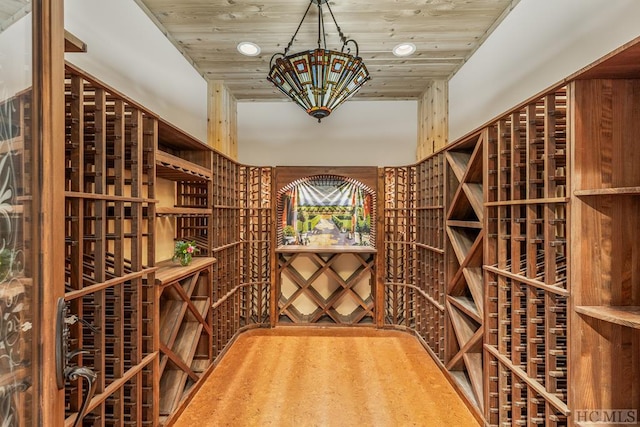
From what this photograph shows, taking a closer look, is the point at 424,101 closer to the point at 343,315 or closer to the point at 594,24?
the point at 594,24

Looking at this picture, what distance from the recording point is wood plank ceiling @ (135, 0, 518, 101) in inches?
85.7

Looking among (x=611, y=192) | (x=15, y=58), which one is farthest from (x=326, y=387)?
(x=15, y=58)

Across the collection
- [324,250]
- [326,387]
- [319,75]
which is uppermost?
[319,75]

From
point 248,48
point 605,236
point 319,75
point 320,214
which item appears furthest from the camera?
point 320,214

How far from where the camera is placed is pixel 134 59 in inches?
81.3

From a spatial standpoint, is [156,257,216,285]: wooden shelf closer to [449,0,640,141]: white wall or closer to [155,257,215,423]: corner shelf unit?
[155,257,215,423]: corner shelf unit

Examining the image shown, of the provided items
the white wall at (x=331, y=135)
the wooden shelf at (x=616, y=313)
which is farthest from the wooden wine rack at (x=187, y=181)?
the wooden shelf at (x=616, y=313)

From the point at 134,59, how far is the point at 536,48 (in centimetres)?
253

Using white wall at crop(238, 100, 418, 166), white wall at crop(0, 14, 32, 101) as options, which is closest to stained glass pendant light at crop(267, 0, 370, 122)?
white wall at crop(0, 14, 32, 101)

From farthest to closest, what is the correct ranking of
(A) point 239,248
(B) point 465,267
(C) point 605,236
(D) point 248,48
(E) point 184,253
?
1. (A) point 239,248
2. (D) point 248,48
3. (B) point 465,267
4. (E) point 184,253
5. (C) point 605,236

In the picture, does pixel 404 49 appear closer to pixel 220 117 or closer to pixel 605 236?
Answer: pixel 220 117

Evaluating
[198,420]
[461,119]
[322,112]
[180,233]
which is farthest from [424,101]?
[198,420]

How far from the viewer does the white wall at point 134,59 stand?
165 cm

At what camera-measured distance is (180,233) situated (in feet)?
9.27
